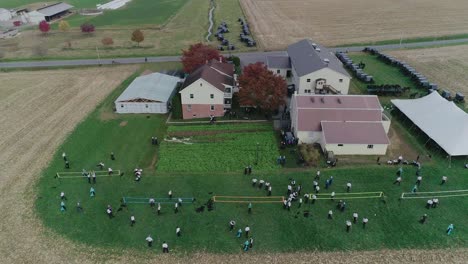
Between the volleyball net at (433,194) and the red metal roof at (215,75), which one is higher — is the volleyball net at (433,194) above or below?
below

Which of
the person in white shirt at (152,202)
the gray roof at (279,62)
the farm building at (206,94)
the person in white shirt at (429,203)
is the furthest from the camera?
the gray roof at (279,62)

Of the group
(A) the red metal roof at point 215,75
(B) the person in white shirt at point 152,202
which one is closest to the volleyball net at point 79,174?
(B) the person in white shirt at point 152,202

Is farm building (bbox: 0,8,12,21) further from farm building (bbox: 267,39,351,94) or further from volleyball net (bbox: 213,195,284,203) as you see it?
volleyball net (bbox: 213,195,284,203)

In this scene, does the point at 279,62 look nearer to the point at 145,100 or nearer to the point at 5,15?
the point at 145,100

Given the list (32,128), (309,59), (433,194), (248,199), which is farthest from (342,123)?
(32,128)

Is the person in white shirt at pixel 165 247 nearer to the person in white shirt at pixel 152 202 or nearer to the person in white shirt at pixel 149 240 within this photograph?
the person in white shirt at pixel 149 240

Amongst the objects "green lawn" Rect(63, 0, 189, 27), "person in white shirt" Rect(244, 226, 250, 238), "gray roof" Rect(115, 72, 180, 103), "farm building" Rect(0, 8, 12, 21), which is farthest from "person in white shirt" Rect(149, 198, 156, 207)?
"farm building" Rect(0, 8, 12, 21)
